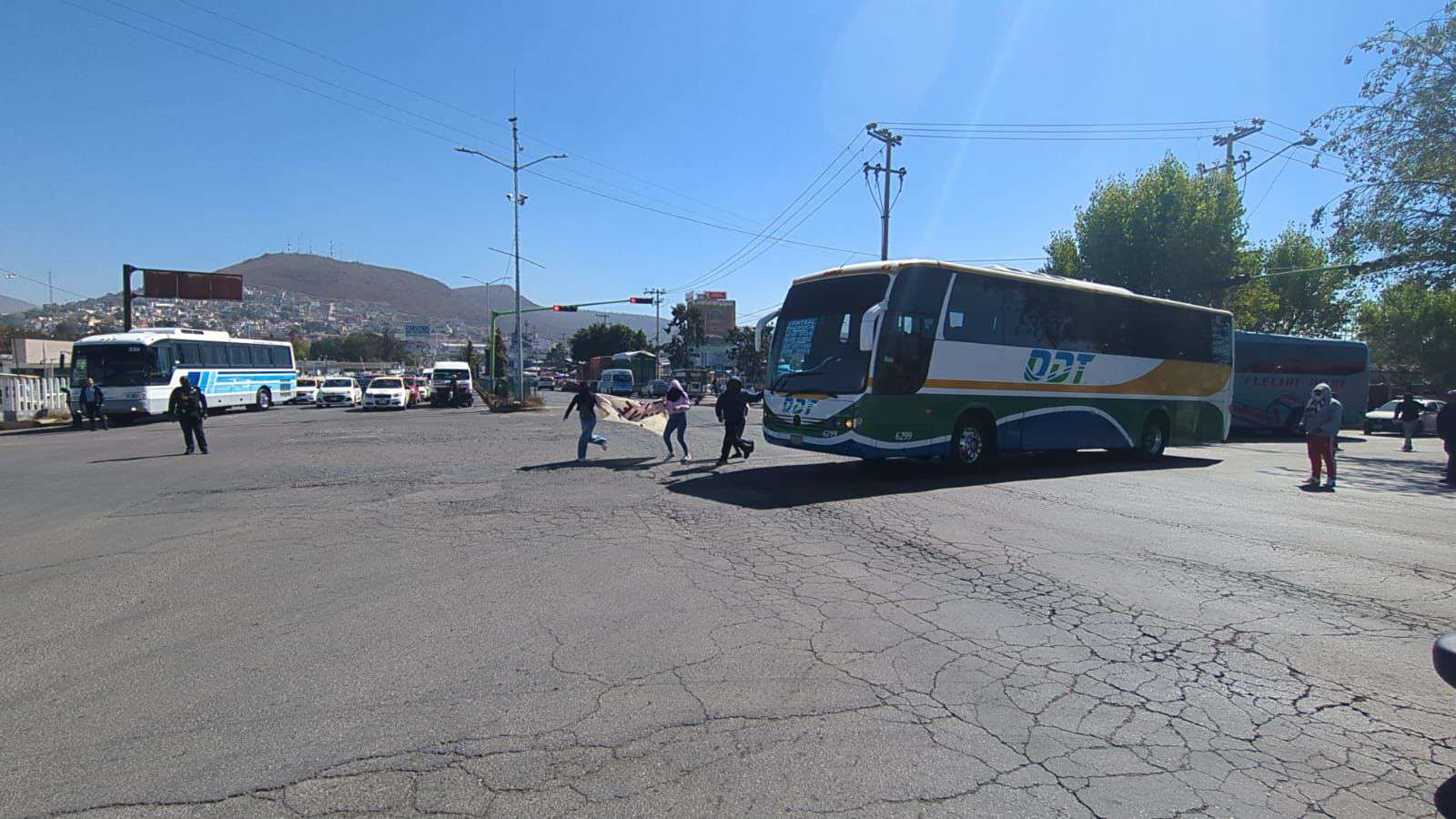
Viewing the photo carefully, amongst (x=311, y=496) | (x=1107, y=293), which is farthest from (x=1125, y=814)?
(x=1107, y=293)

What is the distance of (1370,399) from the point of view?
1837 inches

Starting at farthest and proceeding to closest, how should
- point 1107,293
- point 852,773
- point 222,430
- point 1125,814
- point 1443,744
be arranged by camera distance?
point 222,430
point 1107,293
point 1443,744
point 852,773
point 1125,814

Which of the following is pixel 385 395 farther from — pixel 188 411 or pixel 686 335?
pixel 686 335

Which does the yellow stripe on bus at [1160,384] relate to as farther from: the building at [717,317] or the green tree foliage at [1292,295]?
the building at [717,317]

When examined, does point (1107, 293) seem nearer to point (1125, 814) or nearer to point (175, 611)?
point (1125, 814)

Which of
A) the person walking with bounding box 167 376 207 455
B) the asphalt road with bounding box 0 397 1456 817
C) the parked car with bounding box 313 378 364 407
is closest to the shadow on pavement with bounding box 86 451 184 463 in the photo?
the person walking with bounding box 167 376 207 455

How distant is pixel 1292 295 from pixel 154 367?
64.1 meters

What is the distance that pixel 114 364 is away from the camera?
25766mm

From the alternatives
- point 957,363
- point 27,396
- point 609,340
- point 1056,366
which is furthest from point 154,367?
point 609,340

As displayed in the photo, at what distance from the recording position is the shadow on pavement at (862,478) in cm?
1036

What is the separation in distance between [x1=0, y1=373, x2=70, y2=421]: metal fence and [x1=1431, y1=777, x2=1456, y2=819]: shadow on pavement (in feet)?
113

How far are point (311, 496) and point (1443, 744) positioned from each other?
11.4 metres

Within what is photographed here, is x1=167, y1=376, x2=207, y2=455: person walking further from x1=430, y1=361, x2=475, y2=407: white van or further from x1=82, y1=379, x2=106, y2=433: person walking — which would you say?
x1=430, y1=361, x2=475, y2=407: white van

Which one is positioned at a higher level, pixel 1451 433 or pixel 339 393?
pixel 1451 433
